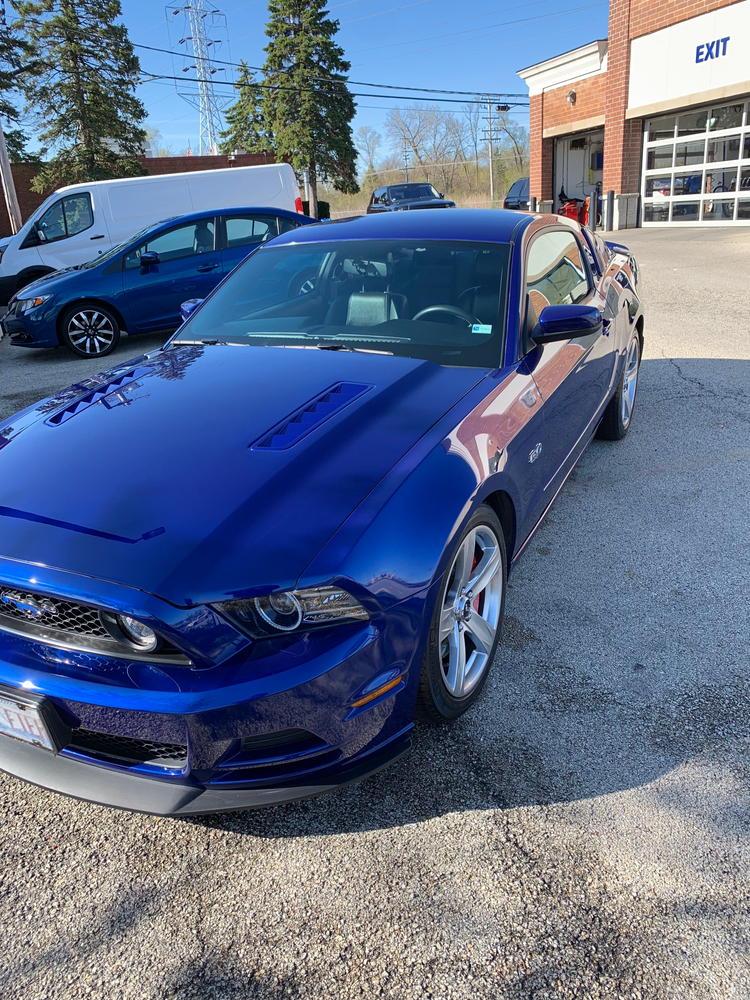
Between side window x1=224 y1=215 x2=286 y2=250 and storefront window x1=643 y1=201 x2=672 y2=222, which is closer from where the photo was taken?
side window x1=224 y1=215 x2=286 y2=250

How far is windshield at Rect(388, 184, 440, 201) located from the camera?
2361cm

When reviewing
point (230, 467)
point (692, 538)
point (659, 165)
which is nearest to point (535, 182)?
point (659, 165)

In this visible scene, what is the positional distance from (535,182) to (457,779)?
28.0 meters

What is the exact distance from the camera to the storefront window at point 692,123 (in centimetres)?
1922

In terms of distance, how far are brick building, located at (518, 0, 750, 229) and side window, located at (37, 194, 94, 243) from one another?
15.7 metres

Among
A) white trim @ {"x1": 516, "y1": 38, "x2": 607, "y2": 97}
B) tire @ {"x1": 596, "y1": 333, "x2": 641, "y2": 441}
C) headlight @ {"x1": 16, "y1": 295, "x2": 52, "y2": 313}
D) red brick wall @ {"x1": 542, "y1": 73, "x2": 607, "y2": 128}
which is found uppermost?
white trim @ {"x1": 516, "y1": 38, "x2": 607, "y2": 97}

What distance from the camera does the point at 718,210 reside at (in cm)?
1912

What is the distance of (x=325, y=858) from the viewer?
1.97 metres

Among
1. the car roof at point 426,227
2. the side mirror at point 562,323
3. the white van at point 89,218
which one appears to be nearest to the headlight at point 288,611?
the side mirror at point 562,323

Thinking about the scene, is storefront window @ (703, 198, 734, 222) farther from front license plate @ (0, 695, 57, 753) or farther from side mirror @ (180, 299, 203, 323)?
front license plate @ (0, 695, 57, 753)

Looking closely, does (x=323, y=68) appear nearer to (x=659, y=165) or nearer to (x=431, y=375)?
(x=659, y=165)

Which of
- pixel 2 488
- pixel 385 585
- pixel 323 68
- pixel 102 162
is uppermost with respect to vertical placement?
pixel 323 68

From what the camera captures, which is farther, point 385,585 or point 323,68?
point 323,68

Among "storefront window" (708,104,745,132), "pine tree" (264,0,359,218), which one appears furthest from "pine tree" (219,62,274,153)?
"storefront window" (708,104,745,132)
